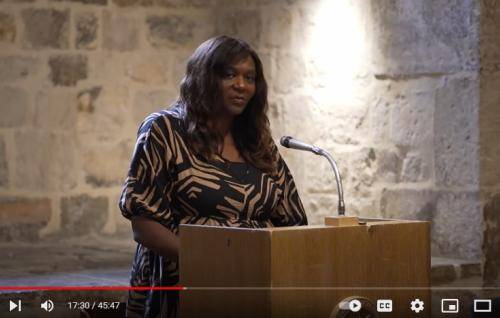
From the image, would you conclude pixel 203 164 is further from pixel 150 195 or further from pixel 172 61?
pixel 172 61

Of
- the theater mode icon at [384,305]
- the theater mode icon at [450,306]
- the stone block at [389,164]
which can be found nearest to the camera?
the theater mode icon at [384,305]

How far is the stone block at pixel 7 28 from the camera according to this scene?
5.56 m

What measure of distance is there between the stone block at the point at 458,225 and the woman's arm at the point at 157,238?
2051 mm

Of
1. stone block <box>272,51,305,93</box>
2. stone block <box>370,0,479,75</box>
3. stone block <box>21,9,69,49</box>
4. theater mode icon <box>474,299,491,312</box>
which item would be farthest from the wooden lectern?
stone block <box>21,9,69,49</box>

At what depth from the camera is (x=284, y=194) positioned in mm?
3211

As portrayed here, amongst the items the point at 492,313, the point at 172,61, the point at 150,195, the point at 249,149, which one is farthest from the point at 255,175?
the point at 172,61

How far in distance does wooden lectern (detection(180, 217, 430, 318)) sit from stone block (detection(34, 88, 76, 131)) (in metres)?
3.16

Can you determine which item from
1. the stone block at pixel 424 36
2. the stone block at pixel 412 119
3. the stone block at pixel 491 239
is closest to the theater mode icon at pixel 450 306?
the stone block at pixel 491 239

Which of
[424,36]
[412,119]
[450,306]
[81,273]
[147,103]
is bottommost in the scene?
[81,273]

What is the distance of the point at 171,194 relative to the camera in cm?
301

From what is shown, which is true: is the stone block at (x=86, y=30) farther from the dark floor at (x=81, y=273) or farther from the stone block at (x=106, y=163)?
the dark floor at (x=81, y=273)

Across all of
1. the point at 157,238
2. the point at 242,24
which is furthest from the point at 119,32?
the point at 157,238

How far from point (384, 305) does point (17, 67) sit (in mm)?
3472

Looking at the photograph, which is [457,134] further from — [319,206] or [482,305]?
[482,305]
